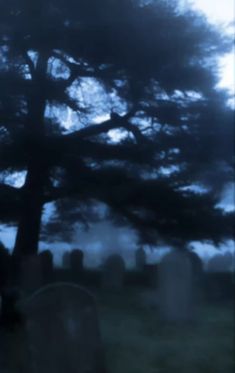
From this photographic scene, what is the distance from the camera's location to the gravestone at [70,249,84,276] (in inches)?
248

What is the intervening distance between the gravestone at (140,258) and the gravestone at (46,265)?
48.2 inches

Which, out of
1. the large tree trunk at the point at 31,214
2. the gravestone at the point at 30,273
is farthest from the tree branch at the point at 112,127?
the gravestone at the point at 30,273

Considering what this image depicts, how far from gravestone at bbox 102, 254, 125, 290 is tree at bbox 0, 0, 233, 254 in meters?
0.51

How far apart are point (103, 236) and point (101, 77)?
2.13m

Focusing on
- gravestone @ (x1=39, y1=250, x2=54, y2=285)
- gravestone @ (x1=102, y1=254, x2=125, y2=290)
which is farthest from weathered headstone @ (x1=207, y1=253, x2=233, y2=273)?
gravestone @ (x1=39, y1=250, x2=54, y2=285)

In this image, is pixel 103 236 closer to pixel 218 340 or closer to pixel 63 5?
pixel 218 340

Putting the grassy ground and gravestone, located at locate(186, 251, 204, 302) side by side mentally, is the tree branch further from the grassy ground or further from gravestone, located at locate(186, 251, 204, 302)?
the grassy ground

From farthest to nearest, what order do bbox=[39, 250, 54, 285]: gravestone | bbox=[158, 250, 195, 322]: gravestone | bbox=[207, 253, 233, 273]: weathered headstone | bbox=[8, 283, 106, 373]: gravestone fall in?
1. bbox=[207, 253, 233, 273]: weathered headstone
2. bbox=[158, 250, 195, 322]: gravestone
3. bbox=[39, 250, 54, 285]: gravestone
4. bbox=[8, 283, 106, 373]: gravestone

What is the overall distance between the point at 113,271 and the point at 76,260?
2.72 feet

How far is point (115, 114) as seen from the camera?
23.6 ft

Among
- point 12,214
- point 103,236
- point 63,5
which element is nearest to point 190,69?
point 63,5

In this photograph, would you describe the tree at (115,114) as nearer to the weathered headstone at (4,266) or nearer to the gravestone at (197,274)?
the weathered headstone at (4,266)

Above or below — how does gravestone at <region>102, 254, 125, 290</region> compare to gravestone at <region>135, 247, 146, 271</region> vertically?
below

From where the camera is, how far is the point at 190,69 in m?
7.80
